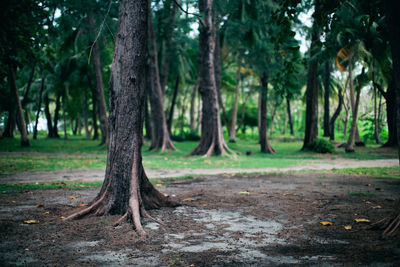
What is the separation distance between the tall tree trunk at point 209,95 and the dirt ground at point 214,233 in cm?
1029

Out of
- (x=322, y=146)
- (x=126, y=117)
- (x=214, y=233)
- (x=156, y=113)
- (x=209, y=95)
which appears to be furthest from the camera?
(x=156, y=113)

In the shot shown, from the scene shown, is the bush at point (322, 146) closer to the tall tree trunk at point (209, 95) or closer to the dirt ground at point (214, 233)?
the tall tree trunk at point (209, 95)

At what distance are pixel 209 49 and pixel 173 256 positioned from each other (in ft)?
49.2

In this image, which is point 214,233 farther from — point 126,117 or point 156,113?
point 156,113

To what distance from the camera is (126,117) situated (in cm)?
541

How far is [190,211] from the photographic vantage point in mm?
5828

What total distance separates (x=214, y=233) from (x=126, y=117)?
2.23 m

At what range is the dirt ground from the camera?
3.62 m

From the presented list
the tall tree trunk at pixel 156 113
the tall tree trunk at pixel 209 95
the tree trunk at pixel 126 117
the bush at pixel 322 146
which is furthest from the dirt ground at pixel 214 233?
the tall tree trunk at pixel 156 113

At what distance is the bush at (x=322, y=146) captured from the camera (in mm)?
20891

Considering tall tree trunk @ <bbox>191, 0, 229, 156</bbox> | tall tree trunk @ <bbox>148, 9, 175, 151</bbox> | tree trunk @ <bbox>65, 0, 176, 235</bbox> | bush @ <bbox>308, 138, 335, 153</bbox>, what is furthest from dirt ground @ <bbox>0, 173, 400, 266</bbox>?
tall tree trunk @ <bbox>148, 9, 175, 151</bbox>

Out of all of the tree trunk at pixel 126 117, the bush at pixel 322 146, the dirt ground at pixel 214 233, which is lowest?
the dirt ground at pixel 214 233

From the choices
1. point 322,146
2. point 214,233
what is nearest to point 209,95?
point 322,146

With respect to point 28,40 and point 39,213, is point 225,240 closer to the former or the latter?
point 39,213
